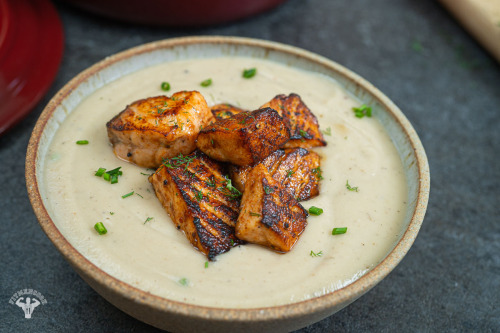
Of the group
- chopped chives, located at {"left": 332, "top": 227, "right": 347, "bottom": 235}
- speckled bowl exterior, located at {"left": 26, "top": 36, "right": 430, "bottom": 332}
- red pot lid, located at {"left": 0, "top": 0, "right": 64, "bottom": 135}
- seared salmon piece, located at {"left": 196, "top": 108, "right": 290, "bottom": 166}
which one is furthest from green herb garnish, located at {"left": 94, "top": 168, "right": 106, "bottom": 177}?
red pot lid, located at {"left": 0, "top": 0, "right": 64, "bottom": 135}

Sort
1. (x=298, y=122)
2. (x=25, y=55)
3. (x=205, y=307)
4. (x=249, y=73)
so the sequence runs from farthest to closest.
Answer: (x=25, y=55)
(x=249, y=73)
(x=298, y=122)
(x=205, y=307)

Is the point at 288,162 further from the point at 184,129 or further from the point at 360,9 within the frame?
the point at 360,9

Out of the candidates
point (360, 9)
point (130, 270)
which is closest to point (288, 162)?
point (130, 270)

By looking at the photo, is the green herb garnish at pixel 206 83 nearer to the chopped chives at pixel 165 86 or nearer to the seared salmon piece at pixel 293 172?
the chopped chives at pixel 165 86

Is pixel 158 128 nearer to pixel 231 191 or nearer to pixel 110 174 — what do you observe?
pixel 110 174

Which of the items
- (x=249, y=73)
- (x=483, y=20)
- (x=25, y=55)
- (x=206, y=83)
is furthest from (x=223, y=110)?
(x=483, y=20)

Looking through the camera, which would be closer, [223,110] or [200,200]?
[200,200]
